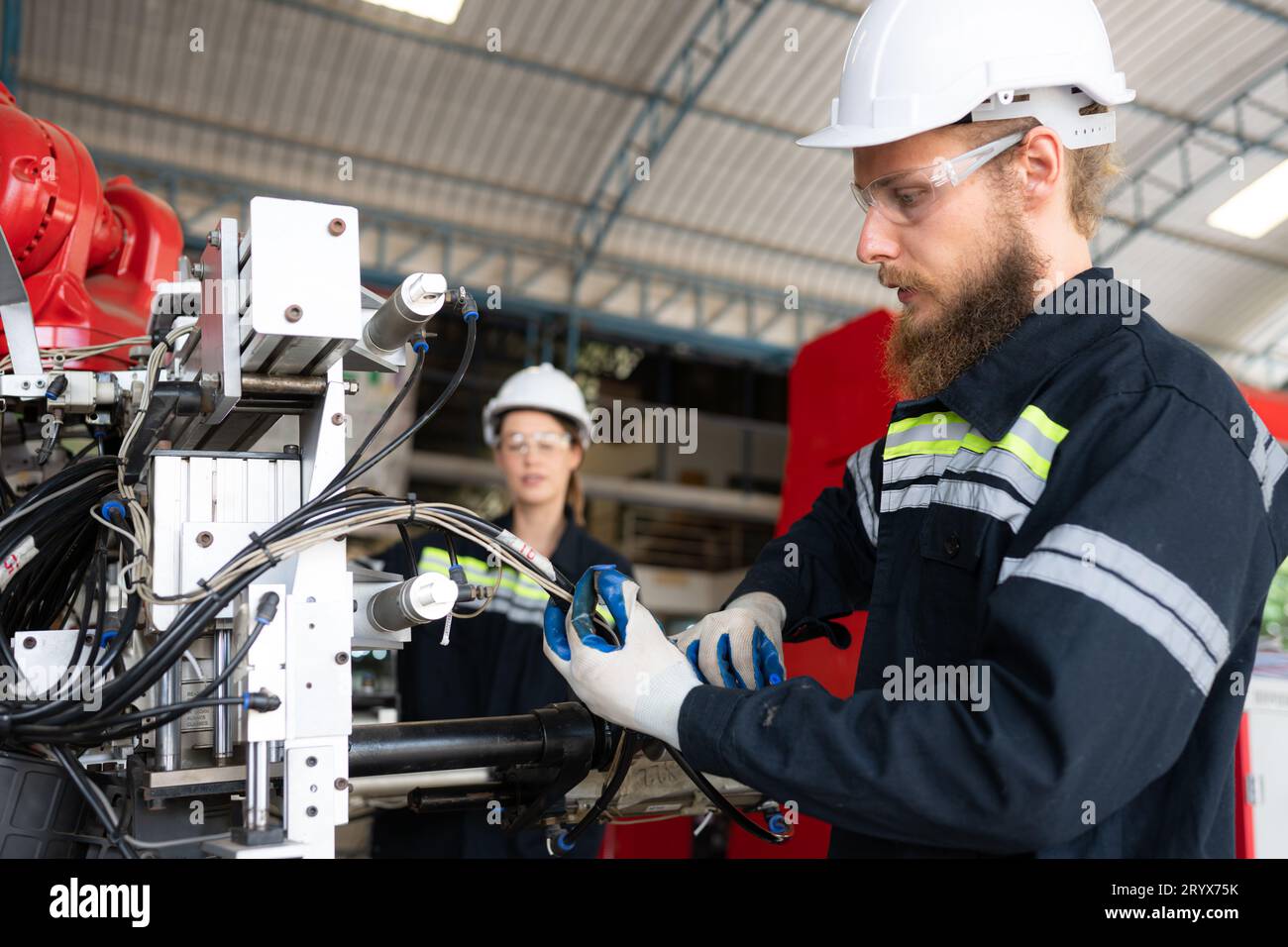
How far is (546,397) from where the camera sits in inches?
135

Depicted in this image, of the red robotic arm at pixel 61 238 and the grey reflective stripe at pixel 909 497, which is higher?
the red robotic arm at pixel 61 238

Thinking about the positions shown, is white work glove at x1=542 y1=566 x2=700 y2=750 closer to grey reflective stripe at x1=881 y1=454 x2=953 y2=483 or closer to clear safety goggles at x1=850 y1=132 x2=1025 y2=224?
grey reflective stripe at x1=881 y1=454 x2=953 y2=483

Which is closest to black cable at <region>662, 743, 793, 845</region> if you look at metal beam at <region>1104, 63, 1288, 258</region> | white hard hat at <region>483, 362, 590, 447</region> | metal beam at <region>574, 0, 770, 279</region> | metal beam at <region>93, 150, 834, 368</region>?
white hard hat at <region>483, 362, 590, 447</region>

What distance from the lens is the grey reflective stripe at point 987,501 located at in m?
1.11

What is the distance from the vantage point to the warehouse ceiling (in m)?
8.06

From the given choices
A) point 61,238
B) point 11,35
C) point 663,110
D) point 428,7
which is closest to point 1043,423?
point 61,238

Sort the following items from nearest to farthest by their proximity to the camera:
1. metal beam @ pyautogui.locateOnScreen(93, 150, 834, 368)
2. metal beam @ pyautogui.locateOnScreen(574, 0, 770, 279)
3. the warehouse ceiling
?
1. the warehouse ceiling
2. metal beam @ pyautogui.locateOnScreen(574, 0, 770, 279)
3. metal beam @ pyautogui.locateOnScreen(93, 150, 834, 368)

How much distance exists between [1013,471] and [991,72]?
48 centimetres

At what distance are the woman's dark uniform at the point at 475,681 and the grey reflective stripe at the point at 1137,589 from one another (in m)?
1.86

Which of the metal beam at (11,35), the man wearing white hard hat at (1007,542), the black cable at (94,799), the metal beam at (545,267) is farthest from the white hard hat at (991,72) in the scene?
the metal beam at (545,267)

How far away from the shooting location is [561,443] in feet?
10.8

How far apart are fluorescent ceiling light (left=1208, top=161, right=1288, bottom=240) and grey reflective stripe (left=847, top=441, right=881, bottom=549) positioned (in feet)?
33.7

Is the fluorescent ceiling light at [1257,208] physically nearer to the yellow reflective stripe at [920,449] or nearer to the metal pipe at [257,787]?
the yellow reflective stripe at [920,449]
